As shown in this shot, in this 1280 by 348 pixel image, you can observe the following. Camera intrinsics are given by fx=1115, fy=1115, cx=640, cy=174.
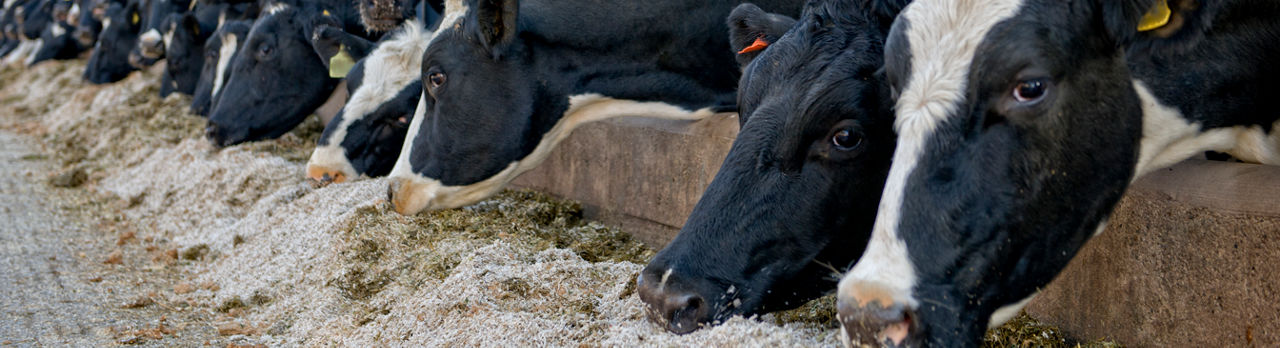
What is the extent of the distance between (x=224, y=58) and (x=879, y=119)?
6.39 m

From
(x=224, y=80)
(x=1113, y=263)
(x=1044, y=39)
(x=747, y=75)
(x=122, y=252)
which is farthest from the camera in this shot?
(x=224, y=80)

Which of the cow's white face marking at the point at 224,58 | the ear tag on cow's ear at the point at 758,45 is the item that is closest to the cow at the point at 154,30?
the cow's white face marking at the point at 224,58

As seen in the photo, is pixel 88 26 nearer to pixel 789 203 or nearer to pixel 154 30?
pixel 154 30

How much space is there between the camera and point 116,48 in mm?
12445

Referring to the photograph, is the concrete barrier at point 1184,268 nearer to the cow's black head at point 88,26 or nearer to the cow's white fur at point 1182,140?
the cow's white fur at point 1182,140

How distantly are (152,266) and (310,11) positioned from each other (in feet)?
8.77

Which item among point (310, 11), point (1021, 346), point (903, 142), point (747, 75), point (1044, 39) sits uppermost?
point (1044, 39)

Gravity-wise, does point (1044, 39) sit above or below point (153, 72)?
above

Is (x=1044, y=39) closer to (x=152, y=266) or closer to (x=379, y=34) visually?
(x=152, y=266)

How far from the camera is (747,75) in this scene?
2992mm

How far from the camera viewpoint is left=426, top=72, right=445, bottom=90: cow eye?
14.3ft

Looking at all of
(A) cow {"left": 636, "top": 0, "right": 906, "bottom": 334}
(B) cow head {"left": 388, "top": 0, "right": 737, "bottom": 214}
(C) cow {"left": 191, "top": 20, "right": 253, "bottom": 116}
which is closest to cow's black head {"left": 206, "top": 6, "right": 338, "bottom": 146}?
(C) cow {"left": 191, "top": 20, "right": 253, "bottom": 116}

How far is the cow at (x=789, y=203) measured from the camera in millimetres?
2594

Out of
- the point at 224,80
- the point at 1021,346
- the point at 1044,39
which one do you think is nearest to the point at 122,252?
the point at 224,80
